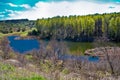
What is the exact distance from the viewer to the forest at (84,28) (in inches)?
4528

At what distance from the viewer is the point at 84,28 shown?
128 metres

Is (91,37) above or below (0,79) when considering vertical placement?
below

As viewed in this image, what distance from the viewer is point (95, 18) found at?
132 meters

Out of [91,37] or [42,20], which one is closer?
[91,37]

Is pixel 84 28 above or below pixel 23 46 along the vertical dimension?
above

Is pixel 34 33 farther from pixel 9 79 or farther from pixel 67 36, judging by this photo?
pixel 9 79

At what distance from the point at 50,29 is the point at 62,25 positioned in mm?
6586

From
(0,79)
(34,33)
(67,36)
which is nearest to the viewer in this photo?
(0,79)

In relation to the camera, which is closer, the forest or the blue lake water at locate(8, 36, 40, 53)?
the blue lake water at locate(8, 36, 40, 53)

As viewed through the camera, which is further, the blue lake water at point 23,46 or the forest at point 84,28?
the forest at point 84,28

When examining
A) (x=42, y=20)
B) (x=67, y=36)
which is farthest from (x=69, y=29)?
(x=42, y=20)

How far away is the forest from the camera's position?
377 ft

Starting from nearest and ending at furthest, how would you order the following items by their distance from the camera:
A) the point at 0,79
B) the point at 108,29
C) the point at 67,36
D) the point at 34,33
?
the point at 0,79
the point at 108,29
the point at 67,36
the point at 34,33

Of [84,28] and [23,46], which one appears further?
[84,28]
